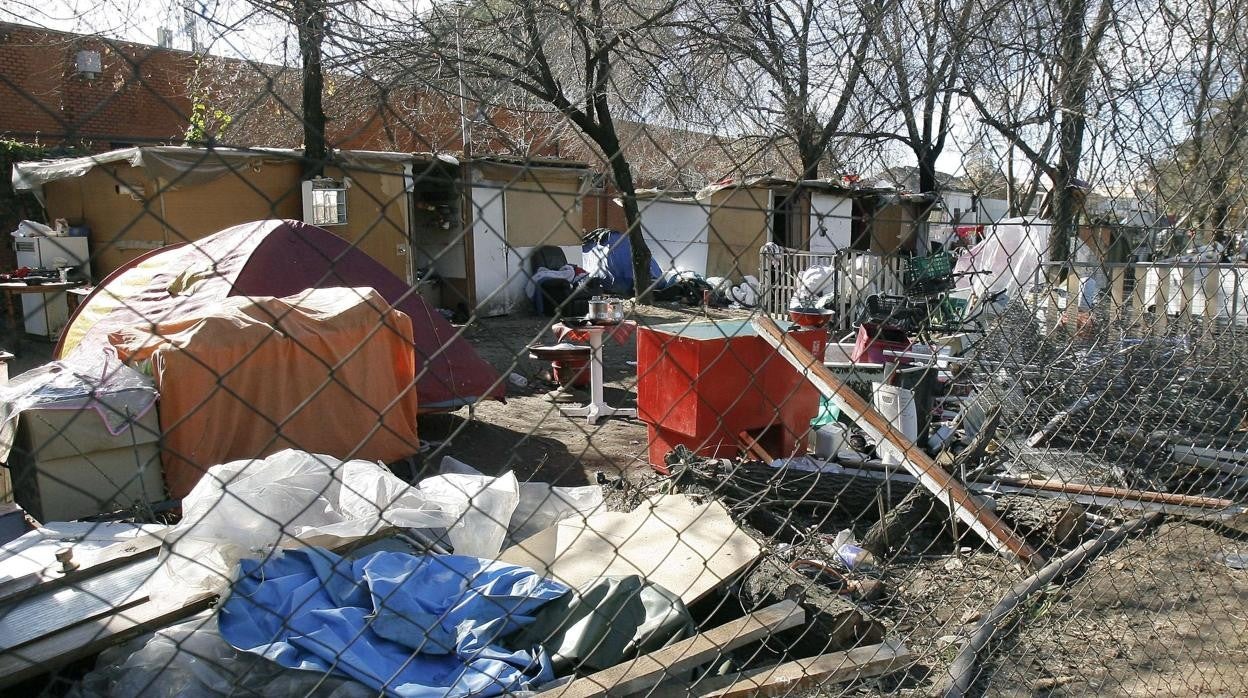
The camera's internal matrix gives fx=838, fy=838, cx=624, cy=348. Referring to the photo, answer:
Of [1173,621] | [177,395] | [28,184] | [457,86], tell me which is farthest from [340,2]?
[1173,621]

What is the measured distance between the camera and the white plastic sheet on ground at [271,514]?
2395 millimetres

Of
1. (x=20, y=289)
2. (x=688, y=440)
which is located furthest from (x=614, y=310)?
(x=20, y=289)

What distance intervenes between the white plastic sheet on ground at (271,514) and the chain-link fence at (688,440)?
0.7 inches

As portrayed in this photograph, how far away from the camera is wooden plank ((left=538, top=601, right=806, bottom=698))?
6.43ft

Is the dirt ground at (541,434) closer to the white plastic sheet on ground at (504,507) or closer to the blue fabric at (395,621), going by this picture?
the white plastic sheet on ground at (504,507)

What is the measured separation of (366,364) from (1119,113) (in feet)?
13.8

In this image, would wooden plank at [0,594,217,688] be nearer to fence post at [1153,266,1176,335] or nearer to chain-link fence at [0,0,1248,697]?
chain-link fence at [0,0,1248,697]

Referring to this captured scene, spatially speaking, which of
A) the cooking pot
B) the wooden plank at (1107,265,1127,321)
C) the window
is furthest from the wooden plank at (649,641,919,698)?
the window

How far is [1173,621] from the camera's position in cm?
292

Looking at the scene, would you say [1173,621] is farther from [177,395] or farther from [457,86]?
[457,86]

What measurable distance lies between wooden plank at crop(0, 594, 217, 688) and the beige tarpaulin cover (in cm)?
199

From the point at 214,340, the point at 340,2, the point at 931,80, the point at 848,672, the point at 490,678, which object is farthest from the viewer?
the point at 340,2

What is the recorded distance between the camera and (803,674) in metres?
2.07

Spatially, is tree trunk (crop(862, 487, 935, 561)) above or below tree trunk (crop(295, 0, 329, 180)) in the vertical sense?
below
